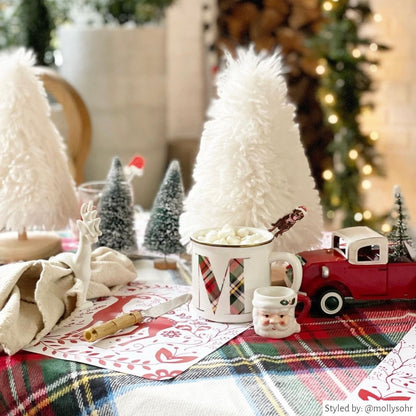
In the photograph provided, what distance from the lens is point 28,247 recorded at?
115cm

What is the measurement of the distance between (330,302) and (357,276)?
53mm

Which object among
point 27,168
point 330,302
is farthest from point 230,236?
point 27,168

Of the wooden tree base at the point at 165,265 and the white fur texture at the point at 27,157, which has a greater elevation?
the white fur texture at the point at 27,157

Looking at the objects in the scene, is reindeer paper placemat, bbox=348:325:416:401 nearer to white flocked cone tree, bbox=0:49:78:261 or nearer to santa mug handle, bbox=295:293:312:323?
santa mug handle, bbox=295:293:312:323

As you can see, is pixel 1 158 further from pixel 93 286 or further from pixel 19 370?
pixel 19 370

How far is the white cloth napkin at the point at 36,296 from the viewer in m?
0.81

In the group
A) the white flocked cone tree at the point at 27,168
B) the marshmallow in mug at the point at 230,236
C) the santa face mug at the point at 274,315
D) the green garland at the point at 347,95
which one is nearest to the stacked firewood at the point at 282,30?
the green garland at the point at 347,95

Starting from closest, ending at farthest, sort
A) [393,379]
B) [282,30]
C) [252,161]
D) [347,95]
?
[393,379], [252,161], [347,95], [282,30]

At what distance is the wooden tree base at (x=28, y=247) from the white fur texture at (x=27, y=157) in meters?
0.04

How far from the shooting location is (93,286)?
38.7 inches

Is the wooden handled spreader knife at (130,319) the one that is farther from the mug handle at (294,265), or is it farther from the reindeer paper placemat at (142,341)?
the mug handle at (294,265)

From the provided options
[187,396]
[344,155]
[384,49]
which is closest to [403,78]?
[384,49]

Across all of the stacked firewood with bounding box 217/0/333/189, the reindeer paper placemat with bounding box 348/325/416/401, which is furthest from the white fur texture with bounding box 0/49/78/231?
the stacked firewood with bounding box 217/0/333/189

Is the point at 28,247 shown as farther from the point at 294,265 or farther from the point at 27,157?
the point at 294,265
